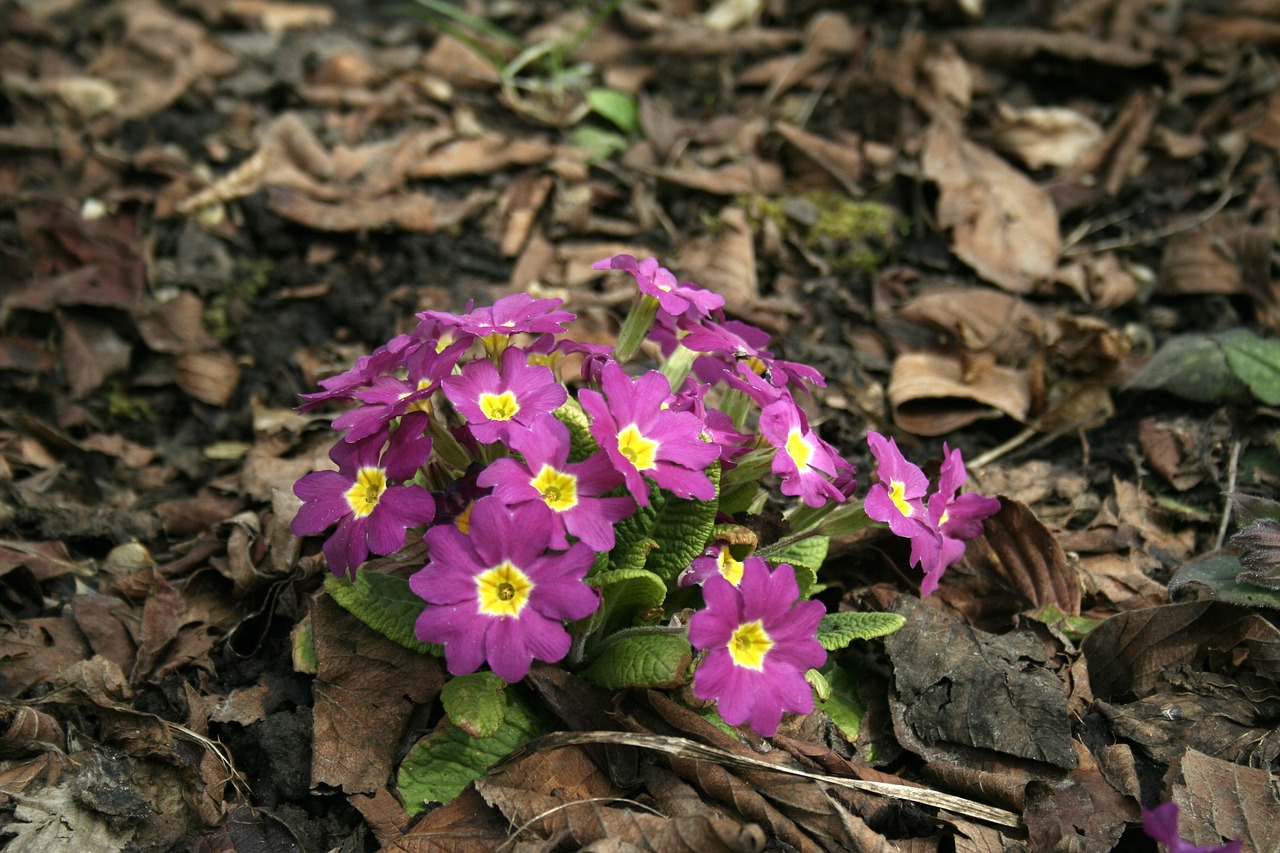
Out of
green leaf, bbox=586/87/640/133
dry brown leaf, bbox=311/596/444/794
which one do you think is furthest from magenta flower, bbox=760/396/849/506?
green leaf, bbox=586/87/640/133

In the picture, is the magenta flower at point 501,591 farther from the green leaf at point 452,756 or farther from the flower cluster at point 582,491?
the green leaf at point 452,756

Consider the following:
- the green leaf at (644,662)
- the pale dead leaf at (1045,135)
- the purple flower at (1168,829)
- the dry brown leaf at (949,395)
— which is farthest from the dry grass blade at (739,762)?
the pale dead leaf at (1045,135)

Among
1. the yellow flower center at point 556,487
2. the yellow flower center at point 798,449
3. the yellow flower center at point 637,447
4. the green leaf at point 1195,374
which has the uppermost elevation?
the yellow flower center at point 637,447

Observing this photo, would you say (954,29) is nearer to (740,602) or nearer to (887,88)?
(887,88)

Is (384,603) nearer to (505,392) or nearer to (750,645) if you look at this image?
(505,392)

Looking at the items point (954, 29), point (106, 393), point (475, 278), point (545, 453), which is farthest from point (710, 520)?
point (954, 29)

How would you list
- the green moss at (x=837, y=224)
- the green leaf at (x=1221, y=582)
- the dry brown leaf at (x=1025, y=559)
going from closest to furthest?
the green leaf at (x=1221, y=582) → the dry brown leaf at (x=1025, y=559) → the green moss at (x=837, y=224)

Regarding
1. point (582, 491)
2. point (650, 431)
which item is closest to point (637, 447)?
point (650, 431)
